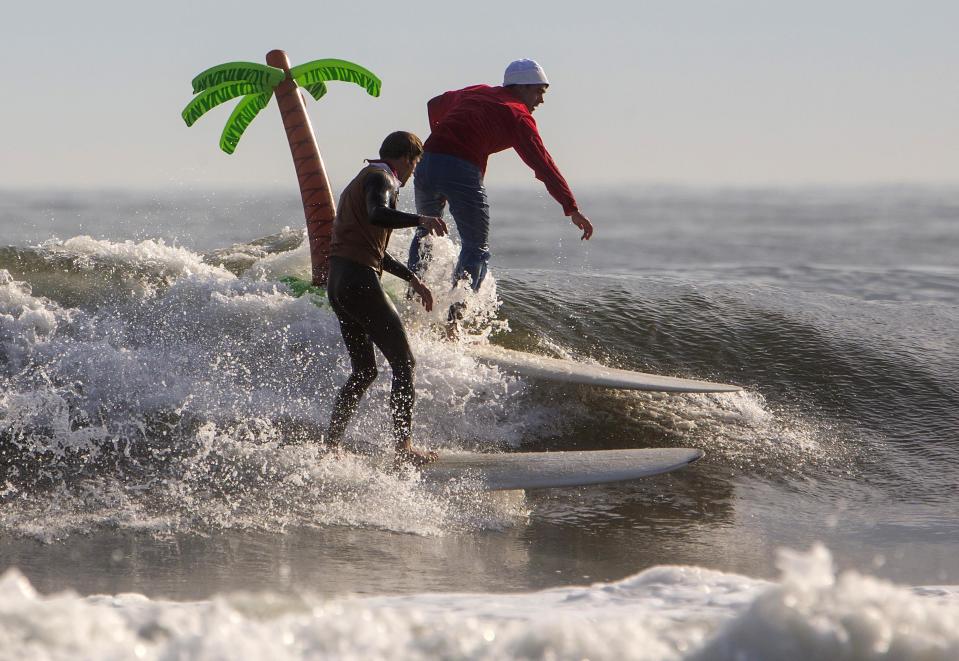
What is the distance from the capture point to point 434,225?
438cm

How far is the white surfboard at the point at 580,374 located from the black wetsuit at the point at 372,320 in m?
1.48

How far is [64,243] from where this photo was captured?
28.0 ft

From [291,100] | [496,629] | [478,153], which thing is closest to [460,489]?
[496,629]

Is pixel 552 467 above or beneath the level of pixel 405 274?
beneath

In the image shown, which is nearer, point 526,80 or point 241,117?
point 526,80

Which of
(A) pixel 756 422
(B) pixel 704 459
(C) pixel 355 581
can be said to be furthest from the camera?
(A) pixel 756 422

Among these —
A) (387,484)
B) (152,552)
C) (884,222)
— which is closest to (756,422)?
(387,484)

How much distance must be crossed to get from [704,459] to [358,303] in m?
2.58

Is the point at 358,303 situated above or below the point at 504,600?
above

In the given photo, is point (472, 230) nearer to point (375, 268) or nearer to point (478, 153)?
point (478, 153)

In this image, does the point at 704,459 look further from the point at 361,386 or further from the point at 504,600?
A: the point at 504,600

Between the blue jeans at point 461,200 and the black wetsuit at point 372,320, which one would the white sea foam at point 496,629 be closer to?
the black wetsuit at point 372,320

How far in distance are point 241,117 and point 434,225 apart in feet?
10.5

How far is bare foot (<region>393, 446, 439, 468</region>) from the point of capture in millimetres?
4852
